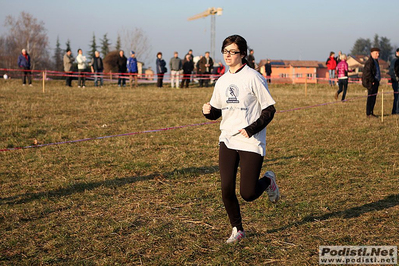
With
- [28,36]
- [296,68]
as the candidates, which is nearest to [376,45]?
[296,68]

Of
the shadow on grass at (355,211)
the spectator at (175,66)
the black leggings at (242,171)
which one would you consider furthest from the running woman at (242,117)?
the spectator at (175,66)

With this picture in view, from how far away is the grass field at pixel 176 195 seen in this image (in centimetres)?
492

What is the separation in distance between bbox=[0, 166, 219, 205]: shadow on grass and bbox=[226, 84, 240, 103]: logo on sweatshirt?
3.55 metres

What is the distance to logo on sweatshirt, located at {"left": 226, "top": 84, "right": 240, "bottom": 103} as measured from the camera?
187 inches

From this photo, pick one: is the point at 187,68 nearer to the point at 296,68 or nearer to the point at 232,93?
the point at 232,93

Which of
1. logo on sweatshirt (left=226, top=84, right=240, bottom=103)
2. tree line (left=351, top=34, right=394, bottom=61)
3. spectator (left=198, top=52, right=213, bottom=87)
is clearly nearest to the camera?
logo on sweatshirt (left=226, top=84, right=240, bottom=103)

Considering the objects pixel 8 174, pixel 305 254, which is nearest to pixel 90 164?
pixel 8 174

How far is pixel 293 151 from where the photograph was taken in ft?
34.7

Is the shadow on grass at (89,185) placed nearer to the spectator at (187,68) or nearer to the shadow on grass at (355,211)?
the shadow on grass at (355,211)

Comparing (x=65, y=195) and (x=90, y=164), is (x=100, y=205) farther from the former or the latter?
(x=90, y=164)

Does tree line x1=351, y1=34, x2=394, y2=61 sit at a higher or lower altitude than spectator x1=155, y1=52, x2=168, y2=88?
higher

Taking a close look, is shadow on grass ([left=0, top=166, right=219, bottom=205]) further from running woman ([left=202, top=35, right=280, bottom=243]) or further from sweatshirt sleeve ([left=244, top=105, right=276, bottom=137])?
sweatshirt sleeve ([left=244, top=105, right=276, bottom=137])

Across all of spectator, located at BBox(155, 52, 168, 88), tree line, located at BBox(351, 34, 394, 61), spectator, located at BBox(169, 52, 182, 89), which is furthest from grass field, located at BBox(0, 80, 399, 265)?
tree line, located at BBox(351, 34, 394, 61)

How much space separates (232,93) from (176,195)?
8.99ft
